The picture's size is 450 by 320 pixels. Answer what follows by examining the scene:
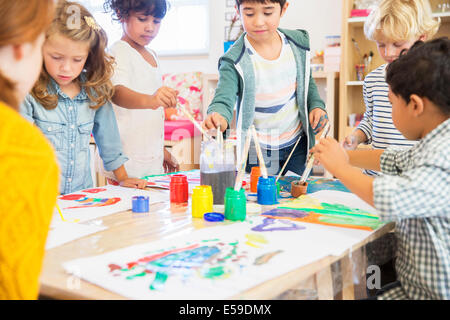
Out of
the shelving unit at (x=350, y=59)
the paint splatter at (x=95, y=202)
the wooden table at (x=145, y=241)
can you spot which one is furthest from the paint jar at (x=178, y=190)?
the shelving unit at (x=350, y=59)

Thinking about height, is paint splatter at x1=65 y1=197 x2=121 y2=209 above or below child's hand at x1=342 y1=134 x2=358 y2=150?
below

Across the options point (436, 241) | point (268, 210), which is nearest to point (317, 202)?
point (268, 210)

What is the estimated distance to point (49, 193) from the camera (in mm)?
563

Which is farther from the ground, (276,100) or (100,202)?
(276,100)

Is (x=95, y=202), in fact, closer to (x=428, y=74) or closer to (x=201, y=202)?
(x=201, y=202)

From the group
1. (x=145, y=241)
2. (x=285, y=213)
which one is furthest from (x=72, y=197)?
(x=285, y=213)

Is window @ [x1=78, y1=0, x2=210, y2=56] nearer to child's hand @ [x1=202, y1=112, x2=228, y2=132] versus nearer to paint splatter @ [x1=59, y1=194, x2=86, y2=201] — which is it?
child's hand @ [x1=202, y1=112, x2=228, y2=132]

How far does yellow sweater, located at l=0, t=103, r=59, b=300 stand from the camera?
0.52 m

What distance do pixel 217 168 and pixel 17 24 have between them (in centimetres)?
64

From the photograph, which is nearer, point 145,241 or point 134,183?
point 145,241

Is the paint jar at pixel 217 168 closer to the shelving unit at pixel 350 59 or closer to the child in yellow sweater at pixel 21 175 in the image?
the child in yellow sweater at pixel 21 175

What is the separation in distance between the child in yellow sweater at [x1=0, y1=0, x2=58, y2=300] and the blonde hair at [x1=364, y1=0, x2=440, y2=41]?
1135 millimetres

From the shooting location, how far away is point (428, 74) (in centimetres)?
85

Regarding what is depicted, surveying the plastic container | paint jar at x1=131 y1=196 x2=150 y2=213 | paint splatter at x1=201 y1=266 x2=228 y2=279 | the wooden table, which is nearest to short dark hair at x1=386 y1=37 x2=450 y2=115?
the wooden table
